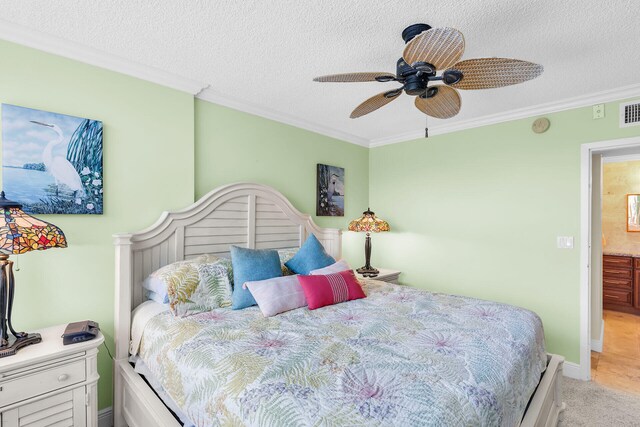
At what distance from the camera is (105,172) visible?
217 centimetres

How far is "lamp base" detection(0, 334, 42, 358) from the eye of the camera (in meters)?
1.50

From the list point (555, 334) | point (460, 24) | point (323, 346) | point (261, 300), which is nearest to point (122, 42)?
point (261, 300)

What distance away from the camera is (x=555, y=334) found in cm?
299

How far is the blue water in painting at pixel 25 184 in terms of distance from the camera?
71.4 inches

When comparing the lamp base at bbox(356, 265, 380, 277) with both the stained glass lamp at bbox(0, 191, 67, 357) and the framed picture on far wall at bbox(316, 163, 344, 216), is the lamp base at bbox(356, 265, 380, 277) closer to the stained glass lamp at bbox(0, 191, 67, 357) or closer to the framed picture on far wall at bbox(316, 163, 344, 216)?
the framed picture on far wall at bbox(316, 163, 344, 216)

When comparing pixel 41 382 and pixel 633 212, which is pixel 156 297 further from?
pixel 633 212

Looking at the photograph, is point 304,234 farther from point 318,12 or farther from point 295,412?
point 295,412

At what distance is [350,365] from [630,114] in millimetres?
3199

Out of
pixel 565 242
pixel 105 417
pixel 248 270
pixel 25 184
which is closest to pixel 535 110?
pixel 565 242

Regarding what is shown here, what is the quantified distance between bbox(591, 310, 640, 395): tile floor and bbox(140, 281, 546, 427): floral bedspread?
157 cm

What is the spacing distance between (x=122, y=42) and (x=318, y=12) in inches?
50.9

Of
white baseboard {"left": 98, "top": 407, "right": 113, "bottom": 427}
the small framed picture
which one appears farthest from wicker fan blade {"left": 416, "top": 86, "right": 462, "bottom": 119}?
the small framed picture

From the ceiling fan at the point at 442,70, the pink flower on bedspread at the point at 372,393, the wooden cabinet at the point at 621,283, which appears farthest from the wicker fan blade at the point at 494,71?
the wooden cabinet at the point at 621,283

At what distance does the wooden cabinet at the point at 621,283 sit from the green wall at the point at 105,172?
229 inches
